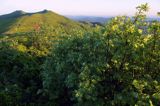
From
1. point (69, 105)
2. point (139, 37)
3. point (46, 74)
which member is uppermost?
point (139, 37)

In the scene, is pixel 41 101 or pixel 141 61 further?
pixel 41 101

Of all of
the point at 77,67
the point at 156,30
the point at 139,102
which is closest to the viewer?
the point at 139,102

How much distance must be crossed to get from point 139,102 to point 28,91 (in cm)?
2553

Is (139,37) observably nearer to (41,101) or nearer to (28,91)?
(41,101)

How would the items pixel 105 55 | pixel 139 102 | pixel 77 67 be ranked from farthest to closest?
pixel 77 67 < pixel 105 55 < pixel 139 102

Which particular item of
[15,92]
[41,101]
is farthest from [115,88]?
[15,92]

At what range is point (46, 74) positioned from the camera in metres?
45.5

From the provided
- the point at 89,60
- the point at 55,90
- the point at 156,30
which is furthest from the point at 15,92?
the point at 156,30

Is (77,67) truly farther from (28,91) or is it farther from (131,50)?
(28,91)

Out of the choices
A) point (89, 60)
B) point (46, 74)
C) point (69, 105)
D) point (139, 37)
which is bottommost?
point (69, 105)

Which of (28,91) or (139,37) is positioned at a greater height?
(139,37)

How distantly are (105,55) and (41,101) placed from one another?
1582 cm

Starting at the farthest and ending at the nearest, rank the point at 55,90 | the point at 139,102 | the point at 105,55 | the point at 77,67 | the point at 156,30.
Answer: the point at 55,90 → the point at 77,67 → the point at 105,55 → the point at 156,30 → the point at 139,102

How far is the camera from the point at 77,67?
39.3 m
